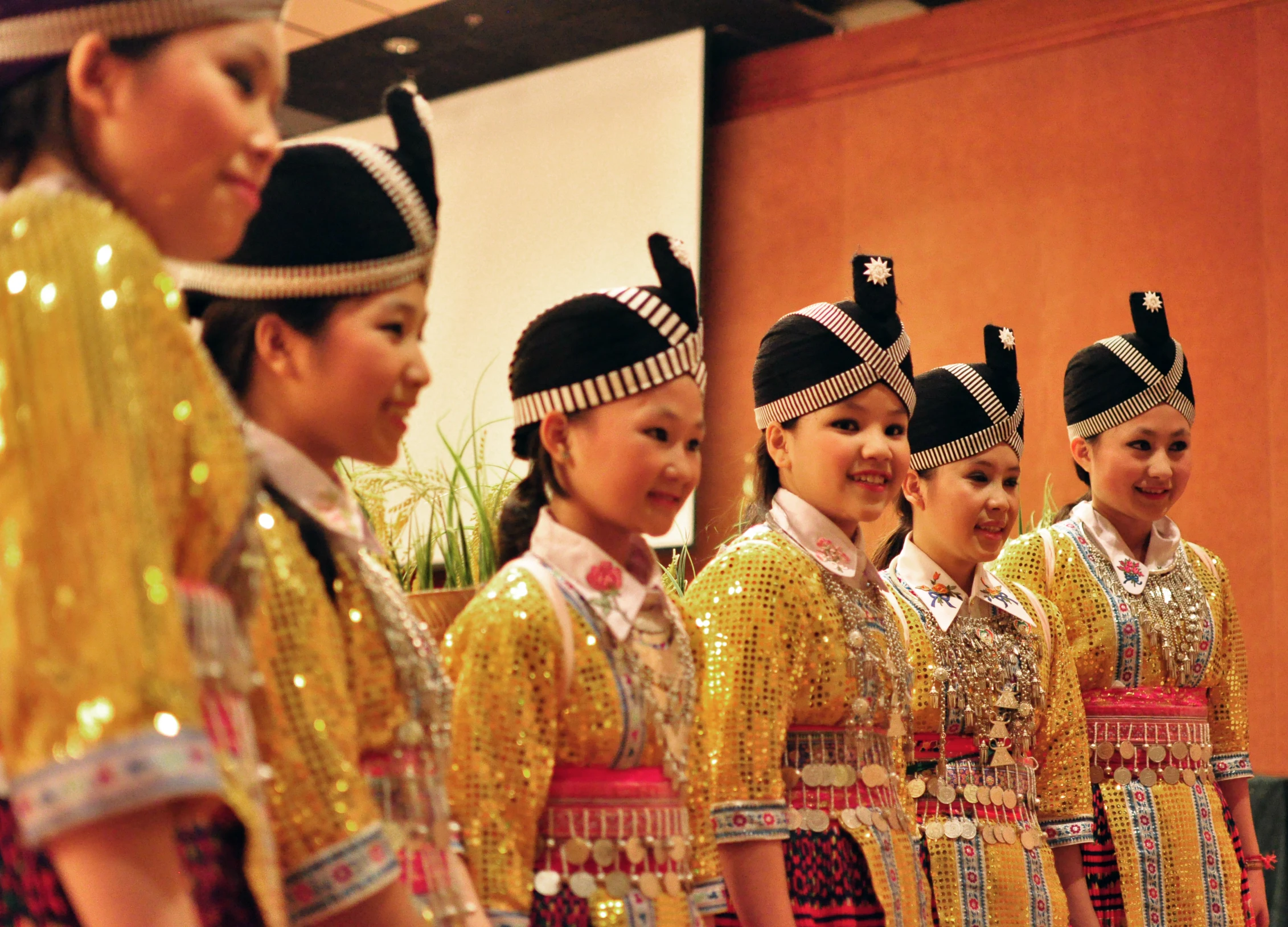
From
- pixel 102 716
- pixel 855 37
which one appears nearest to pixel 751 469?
pixel 102 716

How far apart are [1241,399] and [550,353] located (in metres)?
4.29

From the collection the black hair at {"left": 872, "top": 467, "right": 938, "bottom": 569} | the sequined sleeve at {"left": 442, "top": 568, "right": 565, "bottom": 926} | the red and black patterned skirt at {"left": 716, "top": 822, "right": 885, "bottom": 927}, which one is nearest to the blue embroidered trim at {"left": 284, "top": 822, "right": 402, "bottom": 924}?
the sequined sleeve at {"left": 442, "top": 568, "right": 565, "bottom": 926}

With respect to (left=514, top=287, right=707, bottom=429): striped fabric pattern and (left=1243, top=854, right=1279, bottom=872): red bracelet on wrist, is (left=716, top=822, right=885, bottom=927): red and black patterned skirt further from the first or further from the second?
(left=1243, top=854, right=1279, bottom=872): red bracelet on wrist

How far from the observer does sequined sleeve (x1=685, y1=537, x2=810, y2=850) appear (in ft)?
7.31

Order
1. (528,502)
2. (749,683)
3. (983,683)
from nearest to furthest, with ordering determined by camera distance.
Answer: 1. (528,502)
2. (749,683)
3. (983,683)

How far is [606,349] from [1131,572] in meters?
1.80

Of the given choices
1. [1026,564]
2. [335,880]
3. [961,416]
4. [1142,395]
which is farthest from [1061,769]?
[335,880]

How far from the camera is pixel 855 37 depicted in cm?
681

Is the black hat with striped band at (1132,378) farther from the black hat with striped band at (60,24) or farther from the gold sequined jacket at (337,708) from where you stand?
the black hat with striped band at (60,24)

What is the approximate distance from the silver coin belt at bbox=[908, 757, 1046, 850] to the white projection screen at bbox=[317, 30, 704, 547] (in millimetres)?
3849

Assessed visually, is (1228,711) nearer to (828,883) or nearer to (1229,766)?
(1229,766)

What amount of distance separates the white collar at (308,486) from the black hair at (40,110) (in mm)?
412

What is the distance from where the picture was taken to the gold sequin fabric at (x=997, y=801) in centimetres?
268

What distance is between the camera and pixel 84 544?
86 centimetres
